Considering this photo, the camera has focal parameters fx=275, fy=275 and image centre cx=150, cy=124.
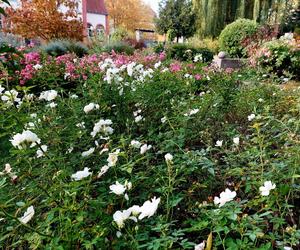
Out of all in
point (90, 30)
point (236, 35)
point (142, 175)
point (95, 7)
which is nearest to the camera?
point (142, 175)

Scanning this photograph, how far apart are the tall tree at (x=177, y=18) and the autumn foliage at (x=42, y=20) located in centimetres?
744

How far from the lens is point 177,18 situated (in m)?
16.3

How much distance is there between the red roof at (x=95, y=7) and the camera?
69.1 ft

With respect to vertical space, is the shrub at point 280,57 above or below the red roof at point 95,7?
below

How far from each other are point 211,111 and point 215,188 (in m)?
0.81

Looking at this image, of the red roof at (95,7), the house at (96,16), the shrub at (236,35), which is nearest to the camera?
the shrub at (236,35)

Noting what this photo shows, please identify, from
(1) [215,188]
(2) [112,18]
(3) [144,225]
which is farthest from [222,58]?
(2) [112,18]

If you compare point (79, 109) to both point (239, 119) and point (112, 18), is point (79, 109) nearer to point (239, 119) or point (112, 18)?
point (239, 119)

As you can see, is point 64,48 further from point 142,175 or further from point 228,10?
point 228,10

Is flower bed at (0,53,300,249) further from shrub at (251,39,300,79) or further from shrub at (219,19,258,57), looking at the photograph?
shrub at (219,19,258,57)

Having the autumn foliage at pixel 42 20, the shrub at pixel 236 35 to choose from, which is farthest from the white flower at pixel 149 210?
the autumn foliage at pixel 42 20

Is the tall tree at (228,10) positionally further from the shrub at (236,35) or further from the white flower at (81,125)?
the white flower at (81,125)

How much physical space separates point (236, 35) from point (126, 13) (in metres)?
17.3

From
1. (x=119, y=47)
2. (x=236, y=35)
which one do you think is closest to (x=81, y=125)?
(x=119, y=47)
